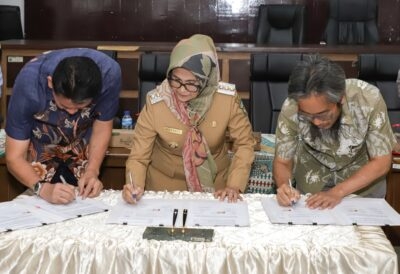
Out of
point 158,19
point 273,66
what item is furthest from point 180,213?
point 158,19

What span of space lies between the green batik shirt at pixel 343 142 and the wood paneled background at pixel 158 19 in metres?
4.07

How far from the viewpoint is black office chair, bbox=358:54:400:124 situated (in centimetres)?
304

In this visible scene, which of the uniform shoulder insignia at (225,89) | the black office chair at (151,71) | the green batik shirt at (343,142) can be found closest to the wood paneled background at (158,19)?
the black office chair at (151,71)

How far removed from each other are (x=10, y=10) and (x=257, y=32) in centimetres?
241

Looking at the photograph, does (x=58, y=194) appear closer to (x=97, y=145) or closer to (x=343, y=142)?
(x=97, y=145)

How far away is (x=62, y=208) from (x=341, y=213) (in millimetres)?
822

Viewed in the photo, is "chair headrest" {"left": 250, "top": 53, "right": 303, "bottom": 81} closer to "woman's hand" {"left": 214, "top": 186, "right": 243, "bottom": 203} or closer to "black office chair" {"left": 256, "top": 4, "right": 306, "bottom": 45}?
"woman's hand" {"left": 214, "top": 186, "right": 243, "bottom": 203}

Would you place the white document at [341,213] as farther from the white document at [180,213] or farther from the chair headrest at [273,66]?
the chair headrest at [273,66]

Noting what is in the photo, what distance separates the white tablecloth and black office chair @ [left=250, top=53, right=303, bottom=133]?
1655 mm

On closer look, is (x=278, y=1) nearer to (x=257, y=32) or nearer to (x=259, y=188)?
(x=257, y=32)

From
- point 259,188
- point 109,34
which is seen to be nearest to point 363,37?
point 109,34

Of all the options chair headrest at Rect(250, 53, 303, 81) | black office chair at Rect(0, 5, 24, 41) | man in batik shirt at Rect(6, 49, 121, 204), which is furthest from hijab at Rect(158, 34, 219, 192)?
black office chair at Rect(0, 5, 24, 41)

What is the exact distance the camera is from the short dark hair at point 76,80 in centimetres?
166

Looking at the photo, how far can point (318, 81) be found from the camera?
1623 millimetres
